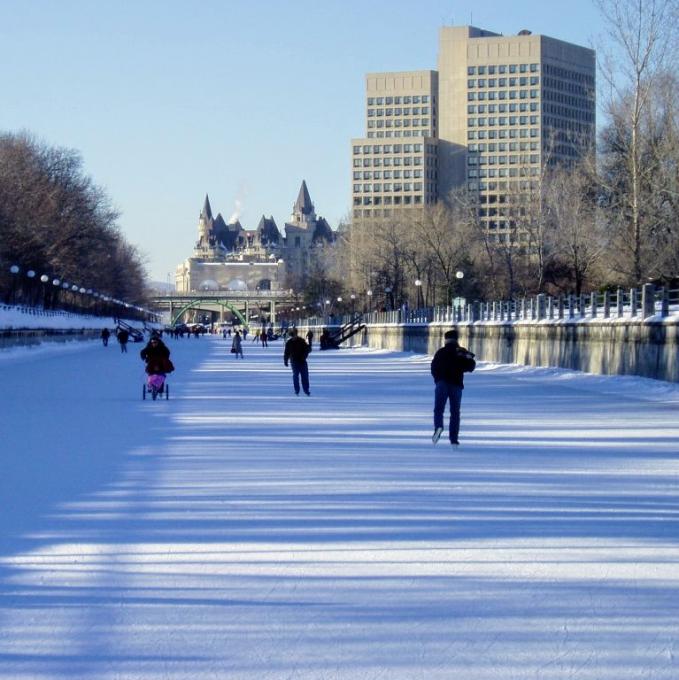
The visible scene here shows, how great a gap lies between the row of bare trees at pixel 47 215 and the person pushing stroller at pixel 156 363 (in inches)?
2137

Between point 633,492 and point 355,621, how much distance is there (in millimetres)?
6294

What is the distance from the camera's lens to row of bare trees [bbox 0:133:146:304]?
86.1 meters

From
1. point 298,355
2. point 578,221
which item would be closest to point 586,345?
point 298,355

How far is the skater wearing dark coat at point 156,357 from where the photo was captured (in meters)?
28.7

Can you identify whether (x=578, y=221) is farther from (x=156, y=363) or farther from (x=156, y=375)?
(x=156, y=363)

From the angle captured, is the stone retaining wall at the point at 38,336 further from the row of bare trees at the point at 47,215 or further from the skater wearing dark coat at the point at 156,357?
the skater wearing dark coat at the point at 156,357

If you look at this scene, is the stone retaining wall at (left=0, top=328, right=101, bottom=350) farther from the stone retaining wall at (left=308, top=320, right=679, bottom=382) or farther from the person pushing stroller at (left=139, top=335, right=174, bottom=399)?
the person pushing stroller at (left=139, top=335, right=174, bottom=399)

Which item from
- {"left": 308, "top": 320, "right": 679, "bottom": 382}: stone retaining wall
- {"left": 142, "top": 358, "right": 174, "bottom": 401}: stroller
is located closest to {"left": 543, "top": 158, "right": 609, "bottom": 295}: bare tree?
{"left": 308, "top": 320, "right": 679, "bottom": 382}: stone retaining wall

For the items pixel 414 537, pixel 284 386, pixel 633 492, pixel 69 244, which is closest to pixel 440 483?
pixel 633 492

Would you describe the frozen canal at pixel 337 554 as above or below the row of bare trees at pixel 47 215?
below

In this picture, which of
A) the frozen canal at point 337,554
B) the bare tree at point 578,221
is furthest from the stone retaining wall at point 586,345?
the frozen canal at point 337,554

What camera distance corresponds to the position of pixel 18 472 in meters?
14.7

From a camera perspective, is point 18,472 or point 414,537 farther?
point 18,472

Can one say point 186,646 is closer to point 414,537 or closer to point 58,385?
point 414,537
